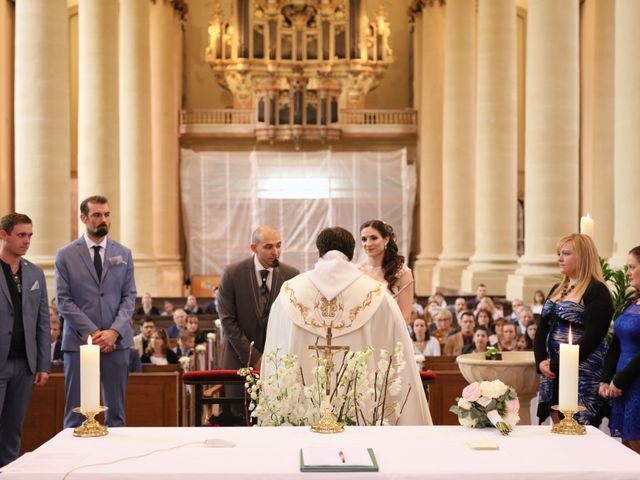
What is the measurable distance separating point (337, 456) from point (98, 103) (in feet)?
58.7

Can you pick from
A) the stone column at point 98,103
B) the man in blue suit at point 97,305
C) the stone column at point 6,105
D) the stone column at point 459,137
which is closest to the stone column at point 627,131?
the man in blue suit at point 97,305

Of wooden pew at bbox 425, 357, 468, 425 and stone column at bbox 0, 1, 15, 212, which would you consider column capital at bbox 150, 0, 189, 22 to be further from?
wooden pew at bbox 425, 357, 468, 425

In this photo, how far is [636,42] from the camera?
14.3 meters

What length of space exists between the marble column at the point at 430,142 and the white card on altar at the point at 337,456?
2760cm

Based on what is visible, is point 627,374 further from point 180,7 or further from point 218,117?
point 180,7

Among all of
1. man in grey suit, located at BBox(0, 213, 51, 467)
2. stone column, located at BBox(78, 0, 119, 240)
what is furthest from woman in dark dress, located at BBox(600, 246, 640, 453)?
stone column, located at BBox(78, 0, 119, 240)

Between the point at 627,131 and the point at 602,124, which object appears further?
the point at 602,124

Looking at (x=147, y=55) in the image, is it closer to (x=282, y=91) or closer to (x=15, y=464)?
(x=282, y=91)

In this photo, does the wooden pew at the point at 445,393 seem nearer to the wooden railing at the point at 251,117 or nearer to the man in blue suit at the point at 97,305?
the man in blue suit at the point at 97,305

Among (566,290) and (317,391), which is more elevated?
(566,290)

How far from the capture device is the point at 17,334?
24.5 feet

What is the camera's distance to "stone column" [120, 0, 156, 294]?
26875 millimetres

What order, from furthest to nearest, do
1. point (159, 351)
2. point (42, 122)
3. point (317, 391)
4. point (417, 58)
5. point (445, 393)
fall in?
1. point (417, 58)
2. point (42, 122)
3. point (159, 351)
4. point (445, 393)
5. point (317, 391)

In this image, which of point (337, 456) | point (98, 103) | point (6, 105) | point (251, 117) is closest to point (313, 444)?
point (337, 456)
